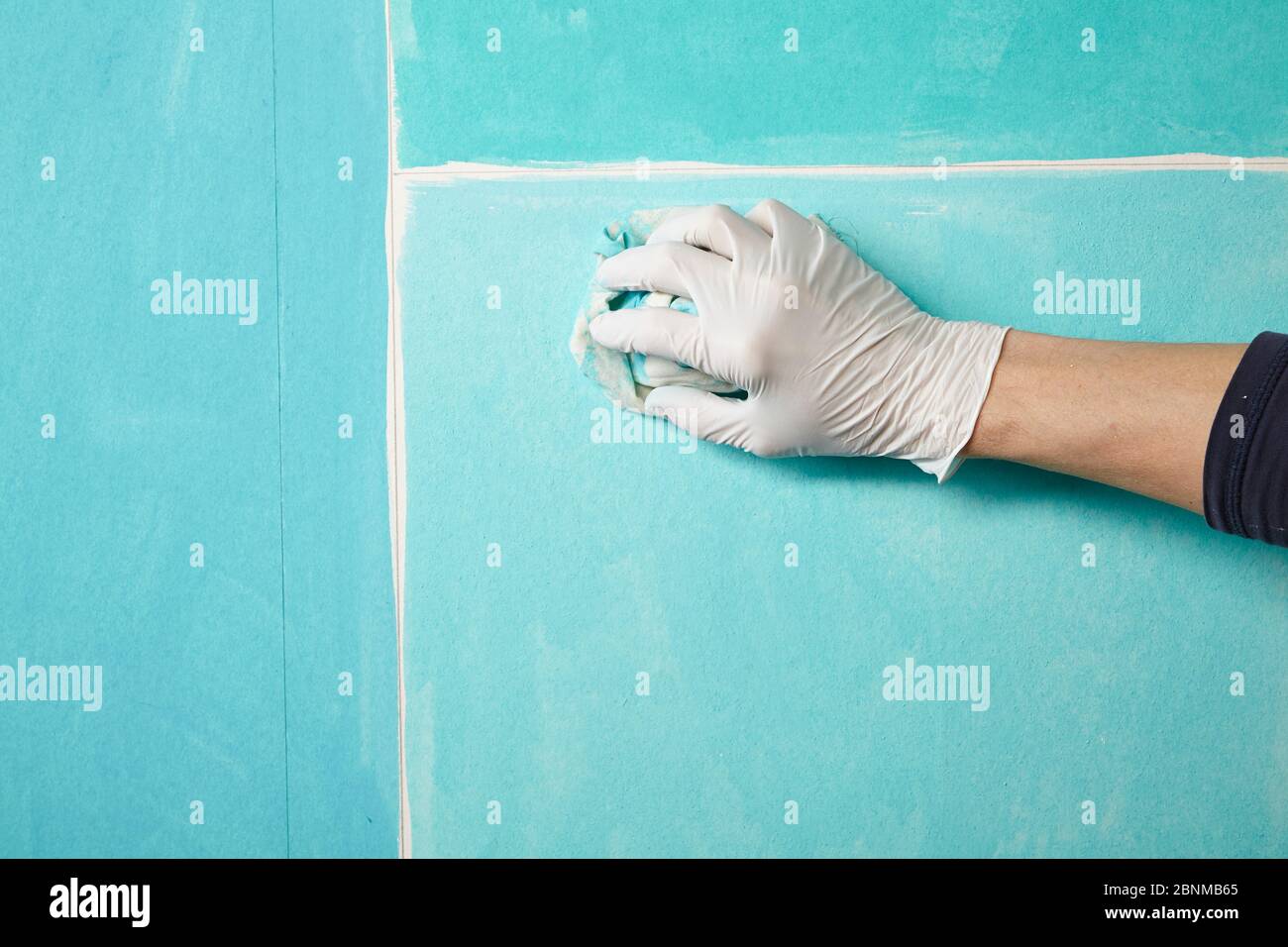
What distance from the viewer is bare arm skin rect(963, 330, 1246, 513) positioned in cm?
102

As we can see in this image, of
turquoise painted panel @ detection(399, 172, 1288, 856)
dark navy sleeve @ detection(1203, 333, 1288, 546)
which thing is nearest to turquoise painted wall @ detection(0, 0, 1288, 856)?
turquoise painted panel @ detection(399, 172, 1288, 856)

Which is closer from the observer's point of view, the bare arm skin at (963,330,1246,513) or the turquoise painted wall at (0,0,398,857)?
the bare arm skin at (963,330,1246,513)

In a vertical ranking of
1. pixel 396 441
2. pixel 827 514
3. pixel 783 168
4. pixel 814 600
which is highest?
pixel 783 168

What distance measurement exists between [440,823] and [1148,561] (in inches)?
38.5

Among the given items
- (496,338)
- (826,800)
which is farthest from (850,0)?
(826,800)

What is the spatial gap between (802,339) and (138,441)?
2.87ft

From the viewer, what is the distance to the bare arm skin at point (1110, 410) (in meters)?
1.02

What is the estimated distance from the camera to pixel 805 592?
1201 millimetres

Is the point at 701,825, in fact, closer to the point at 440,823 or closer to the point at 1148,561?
the point at 440,823

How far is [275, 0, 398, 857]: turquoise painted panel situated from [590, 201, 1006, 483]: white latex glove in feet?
1.13

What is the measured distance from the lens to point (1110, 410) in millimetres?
1053

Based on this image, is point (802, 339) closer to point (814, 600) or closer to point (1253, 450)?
point (814, 600)

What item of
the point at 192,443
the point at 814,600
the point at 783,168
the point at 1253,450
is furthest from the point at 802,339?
the point at 192,443

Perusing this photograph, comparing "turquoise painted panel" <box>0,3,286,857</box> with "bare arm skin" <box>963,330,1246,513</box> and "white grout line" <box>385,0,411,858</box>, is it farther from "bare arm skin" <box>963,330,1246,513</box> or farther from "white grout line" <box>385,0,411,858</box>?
"bare arm skin" <box>963,330,1246,513</box>
